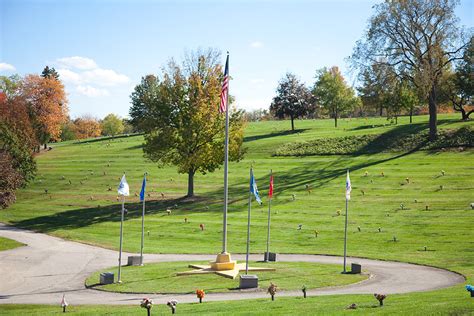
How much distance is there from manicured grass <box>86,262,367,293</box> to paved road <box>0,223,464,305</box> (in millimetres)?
890

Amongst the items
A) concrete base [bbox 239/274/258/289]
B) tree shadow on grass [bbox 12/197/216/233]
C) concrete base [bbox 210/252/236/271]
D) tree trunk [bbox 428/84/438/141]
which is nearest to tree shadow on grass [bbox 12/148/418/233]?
tree shadow on grass [bbox 12/197/216/233]

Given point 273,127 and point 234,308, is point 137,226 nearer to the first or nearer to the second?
point 234,308

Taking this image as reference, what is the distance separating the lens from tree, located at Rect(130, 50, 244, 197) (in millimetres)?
56281

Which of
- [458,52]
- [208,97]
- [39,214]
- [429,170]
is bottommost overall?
[39,214]

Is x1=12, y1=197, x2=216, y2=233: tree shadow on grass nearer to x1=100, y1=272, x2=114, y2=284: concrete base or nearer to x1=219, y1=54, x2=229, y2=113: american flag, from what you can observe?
x1=100, y1=272, x2=114, y2=284: concrete base

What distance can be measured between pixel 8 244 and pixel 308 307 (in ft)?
104

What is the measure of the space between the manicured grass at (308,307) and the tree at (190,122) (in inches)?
1302

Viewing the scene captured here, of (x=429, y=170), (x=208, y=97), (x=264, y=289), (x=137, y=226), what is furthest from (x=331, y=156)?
(x=264, y=289)

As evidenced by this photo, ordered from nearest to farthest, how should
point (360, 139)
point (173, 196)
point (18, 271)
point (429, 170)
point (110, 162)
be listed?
point (18, 271), point (429, 170), point (173, 196), point (360, 139), point (110, 162)

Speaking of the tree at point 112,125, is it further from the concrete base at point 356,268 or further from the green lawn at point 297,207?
the concrete base at point 356,268

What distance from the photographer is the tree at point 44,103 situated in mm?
93812

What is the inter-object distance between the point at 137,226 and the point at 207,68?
2014cm

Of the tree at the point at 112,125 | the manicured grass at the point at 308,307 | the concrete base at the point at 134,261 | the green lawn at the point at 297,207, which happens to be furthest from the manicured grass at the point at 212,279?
the tree at the point at 112,125

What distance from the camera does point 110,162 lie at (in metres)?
82.7
